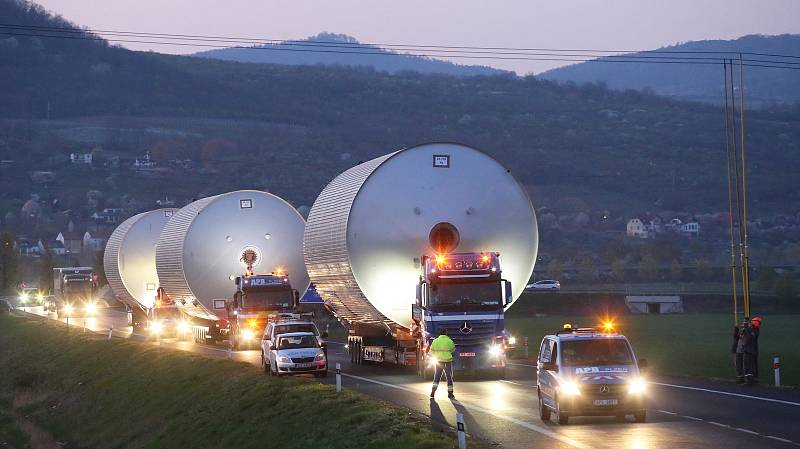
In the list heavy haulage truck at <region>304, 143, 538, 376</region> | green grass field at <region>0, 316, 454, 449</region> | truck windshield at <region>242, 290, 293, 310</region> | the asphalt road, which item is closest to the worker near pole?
the asphalt road

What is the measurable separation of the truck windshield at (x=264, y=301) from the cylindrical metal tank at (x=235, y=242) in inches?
79.3

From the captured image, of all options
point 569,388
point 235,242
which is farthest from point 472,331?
point 235,242

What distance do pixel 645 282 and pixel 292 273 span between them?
263 feet

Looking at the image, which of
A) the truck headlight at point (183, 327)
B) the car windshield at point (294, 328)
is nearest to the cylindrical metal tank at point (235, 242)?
the truck headlight at point (183, 327)

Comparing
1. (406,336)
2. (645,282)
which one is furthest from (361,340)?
(645,282)

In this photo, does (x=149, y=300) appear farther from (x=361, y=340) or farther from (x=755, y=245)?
(x=755, y=245)

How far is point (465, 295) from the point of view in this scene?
1433 inches

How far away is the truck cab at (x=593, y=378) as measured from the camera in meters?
25.1

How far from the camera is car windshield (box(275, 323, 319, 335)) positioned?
129 ft

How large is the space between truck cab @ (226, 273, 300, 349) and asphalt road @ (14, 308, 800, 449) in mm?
9890

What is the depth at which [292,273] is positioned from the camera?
52969 millimetres

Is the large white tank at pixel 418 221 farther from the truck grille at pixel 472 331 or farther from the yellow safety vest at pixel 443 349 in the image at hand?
the yellow safety vest at pixel 443 349

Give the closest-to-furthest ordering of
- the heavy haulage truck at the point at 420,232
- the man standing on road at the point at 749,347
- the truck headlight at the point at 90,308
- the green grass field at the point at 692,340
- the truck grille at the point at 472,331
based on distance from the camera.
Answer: the man standing on road at the point at 749,347 < the truck grille at the point at 472,331 < the heavy haulage truck at the point at 420,232 < the green grass field at the point at 692,340 < the truck headlight at the point at 90,308

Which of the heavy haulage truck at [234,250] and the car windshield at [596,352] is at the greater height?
the heavy haulage truck at [234,250]
